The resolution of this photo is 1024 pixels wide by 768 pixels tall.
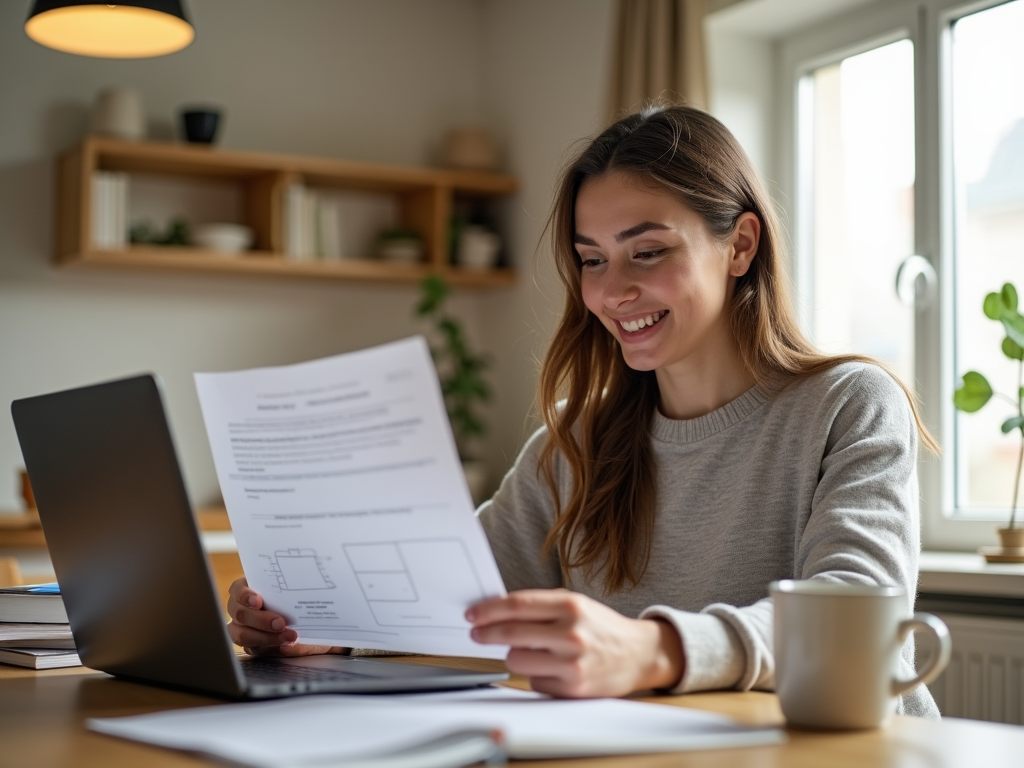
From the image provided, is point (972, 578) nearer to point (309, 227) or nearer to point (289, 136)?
point (309, 227)

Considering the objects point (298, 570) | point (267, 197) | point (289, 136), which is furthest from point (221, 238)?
point (298, 570)

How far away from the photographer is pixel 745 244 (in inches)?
60.2

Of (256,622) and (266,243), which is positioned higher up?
(266,243)

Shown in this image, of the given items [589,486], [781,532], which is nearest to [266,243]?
[589,486]

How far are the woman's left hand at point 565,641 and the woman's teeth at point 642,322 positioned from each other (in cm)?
63

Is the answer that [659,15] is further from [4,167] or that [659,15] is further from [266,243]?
[4,167]

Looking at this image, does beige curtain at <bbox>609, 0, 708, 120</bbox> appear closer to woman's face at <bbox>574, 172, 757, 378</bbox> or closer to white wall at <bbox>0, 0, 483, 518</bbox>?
white wall at <bbox>0, 0, 483, 518</bbox>

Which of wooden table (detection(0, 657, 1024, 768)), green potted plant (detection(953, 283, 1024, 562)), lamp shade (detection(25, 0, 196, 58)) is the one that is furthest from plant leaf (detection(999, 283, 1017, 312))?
lamp shade (detection(25, 0, 196, 58))

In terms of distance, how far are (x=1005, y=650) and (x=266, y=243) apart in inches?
93.2

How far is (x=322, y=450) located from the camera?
0.86 meters

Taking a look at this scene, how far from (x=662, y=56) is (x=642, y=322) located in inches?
66.5

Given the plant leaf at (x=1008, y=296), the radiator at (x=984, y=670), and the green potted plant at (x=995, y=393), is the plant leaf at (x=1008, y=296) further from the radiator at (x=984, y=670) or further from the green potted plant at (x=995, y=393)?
the radiator at (x=984, y=670)

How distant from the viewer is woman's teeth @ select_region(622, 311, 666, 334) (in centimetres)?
146

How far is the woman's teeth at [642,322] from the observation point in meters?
1.46
